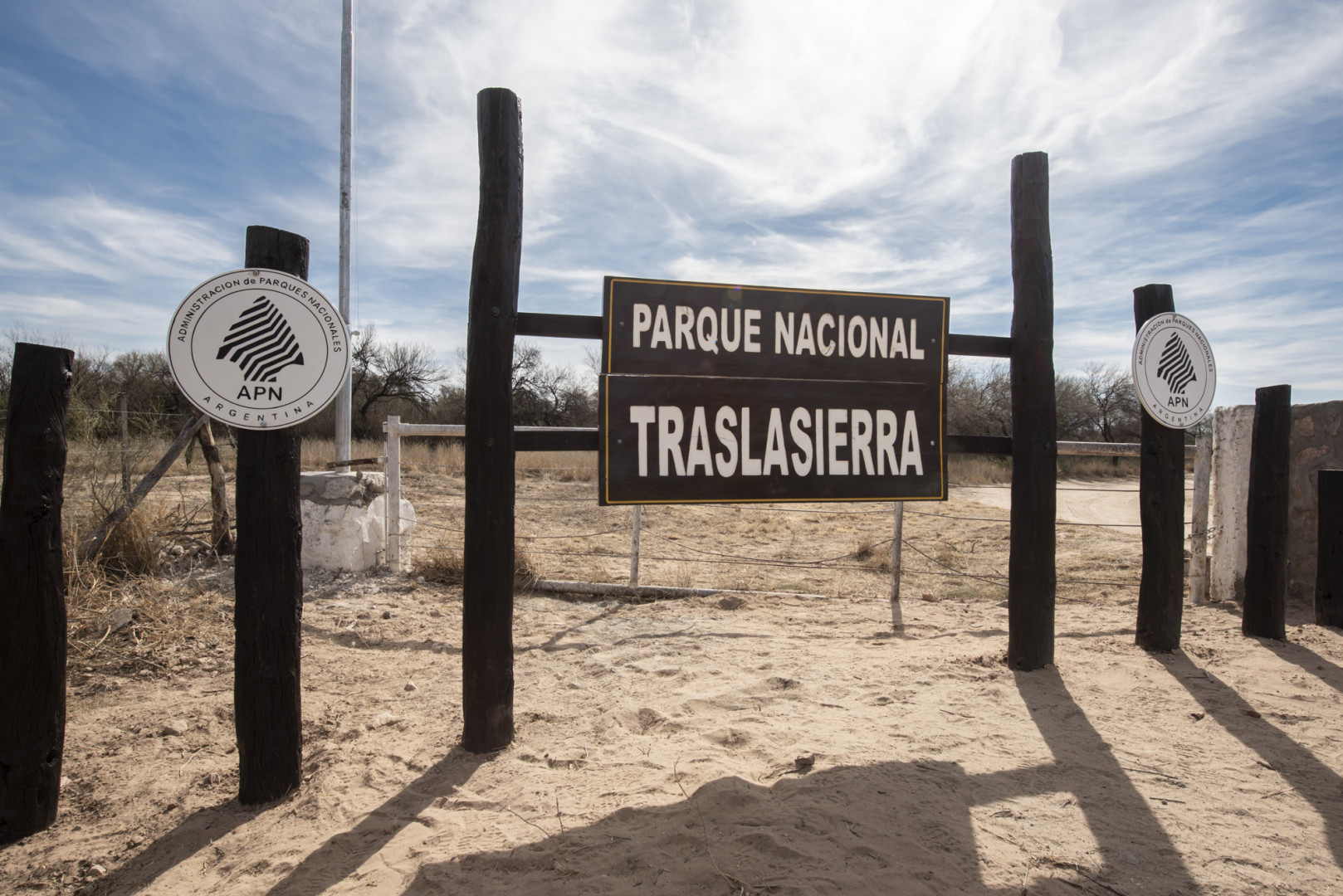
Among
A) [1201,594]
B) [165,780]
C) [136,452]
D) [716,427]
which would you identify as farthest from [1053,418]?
[136,452]

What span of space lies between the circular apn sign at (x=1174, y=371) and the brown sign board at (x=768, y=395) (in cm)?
151

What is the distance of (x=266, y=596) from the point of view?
9.36 ft

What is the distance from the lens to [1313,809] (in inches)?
109

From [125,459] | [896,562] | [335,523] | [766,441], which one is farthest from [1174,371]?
[125,459]

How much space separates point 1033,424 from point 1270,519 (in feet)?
7.14

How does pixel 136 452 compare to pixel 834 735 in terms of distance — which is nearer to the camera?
pixel 834 735

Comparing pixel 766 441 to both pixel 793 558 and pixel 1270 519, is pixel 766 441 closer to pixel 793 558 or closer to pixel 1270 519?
pixel 1270 519

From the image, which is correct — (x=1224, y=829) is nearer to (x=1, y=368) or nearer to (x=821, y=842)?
(x=821, y=842)

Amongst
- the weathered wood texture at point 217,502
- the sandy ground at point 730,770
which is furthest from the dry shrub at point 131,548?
the sandy ground at point 730,770

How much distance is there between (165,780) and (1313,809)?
4.58 meters

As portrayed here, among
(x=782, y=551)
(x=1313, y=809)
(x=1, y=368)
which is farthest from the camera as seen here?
(x=1, y=368)

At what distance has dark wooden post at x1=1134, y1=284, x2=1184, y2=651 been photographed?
4711 mm

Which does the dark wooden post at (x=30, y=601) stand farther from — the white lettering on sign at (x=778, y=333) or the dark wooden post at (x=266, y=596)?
the white lettering on sign at (x=778, y=333)

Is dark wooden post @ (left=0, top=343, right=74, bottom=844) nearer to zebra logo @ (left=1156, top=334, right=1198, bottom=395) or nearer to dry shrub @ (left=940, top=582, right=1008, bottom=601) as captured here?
zebra logo @ (left=1156, top=334, right=1198, bottom=395)
